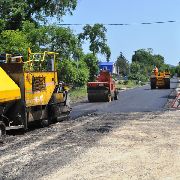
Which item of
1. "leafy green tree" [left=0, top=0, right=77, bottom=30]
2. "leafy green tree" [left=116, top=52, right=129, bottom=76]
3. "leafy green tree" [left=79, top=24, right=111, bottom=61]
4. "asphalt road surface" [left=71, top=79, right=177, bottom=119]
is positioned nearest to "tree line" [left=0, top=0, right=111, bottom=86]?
"leafy green tree" [left=0, top=0, right=77, bottom=30]

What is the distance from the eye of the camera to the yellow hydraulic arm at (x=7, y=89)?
1334 centimetres

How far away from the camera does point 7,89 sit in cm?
1355

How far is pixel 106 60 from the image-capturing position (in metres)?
102

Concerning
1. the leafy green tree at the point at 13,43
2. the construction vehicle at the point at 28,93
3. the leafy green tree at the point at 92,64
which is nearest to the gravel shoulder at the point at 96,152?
the construction vehicle at the point at 28,93

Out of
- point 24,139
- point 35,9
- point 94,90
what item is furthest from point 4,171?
point 35,9

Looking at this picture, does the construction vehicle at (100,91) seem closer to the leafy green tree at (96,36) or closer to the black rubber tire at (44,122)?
the black rubber tire at (44,122)

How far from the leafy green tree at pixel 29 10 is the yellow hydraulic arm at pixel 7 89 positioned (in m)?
24.7

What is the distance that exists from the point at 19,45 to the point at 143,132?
2020 cm

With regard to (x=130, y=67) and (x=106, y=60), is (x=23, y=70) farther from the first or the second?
(x=130, y=67)

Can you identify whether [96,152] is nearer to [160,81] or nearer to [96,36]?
[160,81]

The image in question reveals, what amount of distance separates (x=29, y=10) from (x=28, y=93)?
30.5 meters

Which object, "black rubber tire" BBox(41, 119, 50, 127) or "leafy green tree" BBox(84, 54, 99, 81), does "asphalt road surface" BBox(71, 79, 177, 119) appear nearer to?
"black rubber tire" BBox(41, 119, 50, 127)

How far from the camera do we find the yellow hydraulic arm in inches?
525

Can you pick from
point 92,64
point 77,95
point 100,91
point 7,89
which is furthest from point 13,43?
point 92,64
